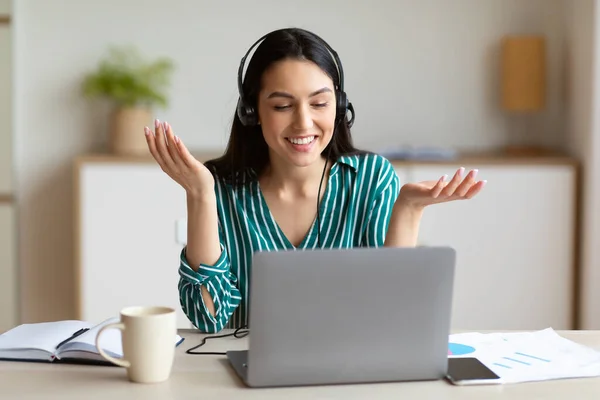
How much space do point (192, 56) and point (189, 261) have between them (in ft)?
6.93

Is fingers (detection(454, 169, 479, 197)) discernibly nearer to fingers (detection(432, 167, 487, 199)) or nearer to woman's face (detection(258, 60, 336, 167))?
fingers (detection(432, 167, 487, 199))

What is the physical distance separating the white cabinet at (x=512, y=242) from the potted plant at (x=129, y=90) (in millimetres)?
1090

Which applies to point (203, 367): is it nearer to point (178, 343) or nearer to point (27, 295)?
point (178, 343)

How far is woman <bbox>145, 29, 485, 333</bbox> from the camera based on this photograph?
1704 millimetres

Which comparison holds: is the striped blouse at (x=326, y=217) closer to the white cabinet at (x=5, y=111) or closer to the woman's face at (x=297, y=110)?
the woman's face at (x=297, y=110)

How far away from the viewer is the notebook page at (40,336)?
54.3 inches

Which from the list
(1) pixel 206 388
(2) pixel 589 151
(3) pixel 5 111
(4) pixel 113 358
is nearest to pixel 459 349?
(1) pixel 206 388

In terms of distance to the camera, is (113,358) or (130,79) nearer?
(113,358)

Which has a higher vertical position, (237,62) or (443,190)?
(237,62)

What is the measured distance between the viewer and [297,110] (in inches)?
71.2

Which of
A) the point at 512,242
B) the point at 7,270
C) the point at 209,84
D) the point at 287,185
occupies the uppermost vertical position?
the point at 209,84

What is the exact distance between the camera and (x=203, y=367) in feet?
4.36

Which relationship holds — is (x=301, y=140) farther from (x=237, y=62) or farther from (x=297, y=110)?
(x=237, y=62)

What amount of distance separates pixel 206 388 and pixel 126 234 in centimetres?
220
